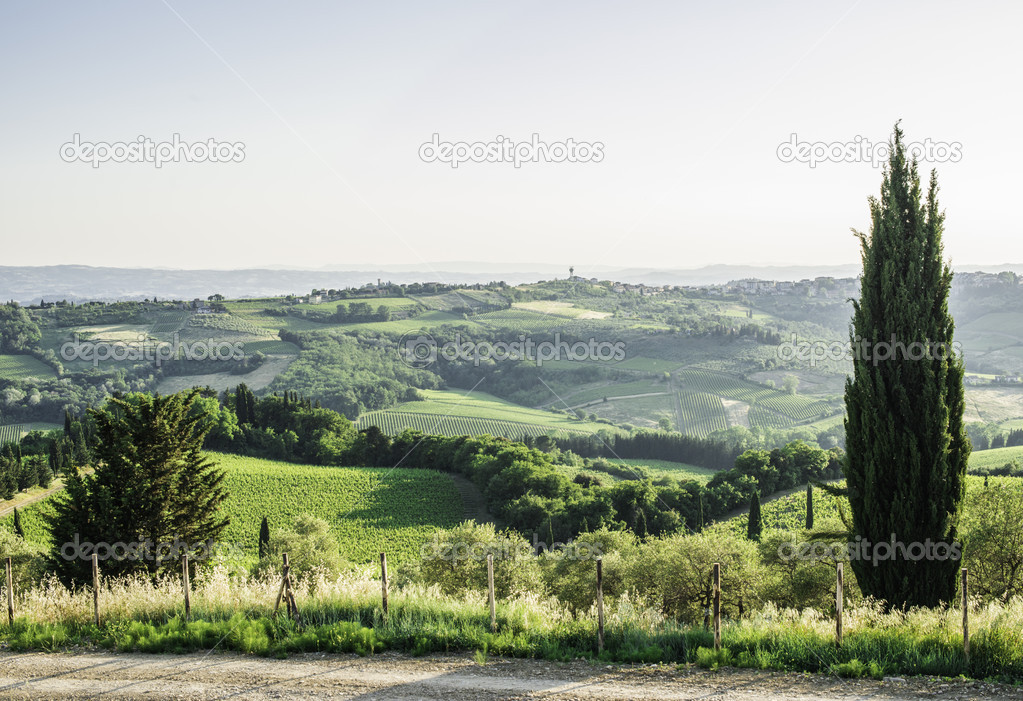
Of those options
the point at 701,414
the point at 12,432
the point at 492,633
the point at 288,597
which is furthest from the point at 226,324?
the point at 492,633

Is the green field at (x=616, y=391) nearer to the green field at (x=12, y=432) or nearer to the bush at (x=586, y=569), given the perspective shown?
the green field at (x=12, y=432)

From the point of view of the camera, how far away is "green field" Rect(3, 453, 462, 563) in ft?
153

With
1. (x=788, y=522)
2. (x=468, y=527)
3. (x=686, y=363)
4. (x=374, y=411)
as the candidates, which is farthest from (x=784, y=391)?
(x=468, y=527)

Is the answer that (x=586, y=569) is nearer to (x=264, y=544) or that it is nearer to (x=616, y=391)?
(x=264, y=544)

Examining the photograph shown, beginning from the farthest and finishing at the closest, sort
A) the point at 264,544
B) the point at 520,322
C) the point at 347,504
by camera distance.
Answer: the point at 520,322, the point at 347,504, the point at 264,544

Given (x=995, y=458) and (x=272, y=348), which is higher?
(x=272, y=348)

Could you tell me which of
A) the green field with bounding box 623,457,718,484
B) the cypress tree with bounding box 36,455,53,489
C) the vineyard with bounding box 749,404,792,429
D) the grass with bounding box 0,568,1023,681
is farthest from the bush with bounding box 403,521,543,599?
the vineyard with bounding box 749,404,792,429

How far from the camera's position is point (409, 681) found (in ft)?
28.8

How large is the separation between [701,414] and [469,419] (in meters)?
44.7

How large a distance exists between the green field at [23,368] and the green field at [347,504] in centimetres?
7174

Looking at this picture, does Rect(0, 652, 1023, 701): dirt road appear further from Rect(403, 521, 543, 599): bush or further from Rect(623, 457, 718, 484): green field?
Rect(623, 457, 718, 484): green field

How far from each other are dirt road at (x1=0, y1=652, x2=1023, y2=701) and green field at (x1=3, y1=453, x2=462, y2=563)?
34398 mm

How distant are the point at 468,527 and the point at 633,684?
72.3ft

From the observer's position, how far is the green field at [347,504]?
46.6 metres
